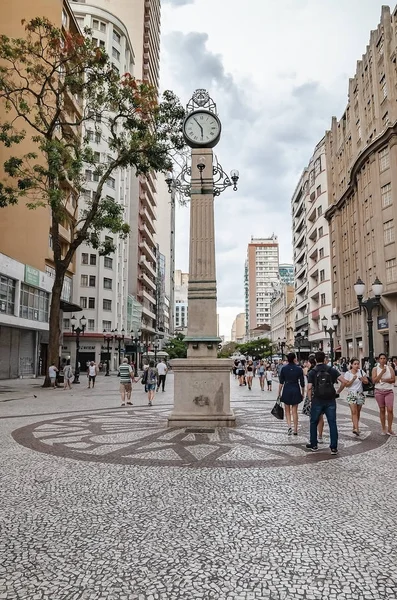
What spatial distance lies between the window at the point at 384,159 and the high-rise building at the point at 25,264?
25.2 m

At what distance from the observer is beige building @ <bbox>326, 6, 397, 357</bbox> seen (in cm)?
3659

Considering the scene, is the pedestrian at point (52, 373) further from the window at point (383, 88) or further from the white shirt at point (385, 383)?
the window at point (383, 88)

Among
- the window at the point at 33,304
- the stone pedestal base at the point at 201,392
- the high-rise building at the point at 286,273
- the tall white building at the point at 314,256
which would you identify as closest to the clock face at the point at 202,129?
the stone pedestal base at the point at 201,392

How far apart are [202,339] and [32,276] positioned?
2473cm

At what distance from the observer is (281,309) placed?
333 feet

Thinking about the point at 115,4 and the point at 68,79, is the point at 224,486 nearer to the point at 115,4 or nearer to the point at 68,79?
the point at 68,79

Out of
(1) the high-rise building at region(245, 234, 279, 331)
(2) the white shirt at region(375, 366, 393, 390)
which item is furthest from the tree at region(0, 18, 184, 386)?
(1) the high-rise building at region(245, 234, 279, 331)

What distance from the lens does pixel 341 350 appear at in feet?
166

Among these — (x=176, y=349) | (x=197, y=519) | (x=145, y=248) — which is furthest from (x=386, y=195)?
(x=176, y=349)

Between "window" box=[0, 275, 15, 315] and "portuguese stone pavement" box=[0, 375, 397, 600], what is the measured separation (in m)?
21.6

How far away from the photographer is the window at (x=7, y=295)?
28.6 metres

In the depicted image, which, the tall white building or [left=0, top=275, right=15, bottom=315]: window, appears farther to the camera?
the tall white building

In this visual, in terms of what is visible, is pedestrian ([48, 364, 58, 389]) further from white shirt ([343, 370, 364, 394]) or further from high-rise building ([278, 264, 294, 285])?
high-rise building ([278, 264, 294, 285])

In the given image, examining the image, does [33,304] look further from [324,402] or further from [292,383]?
[324,402]
